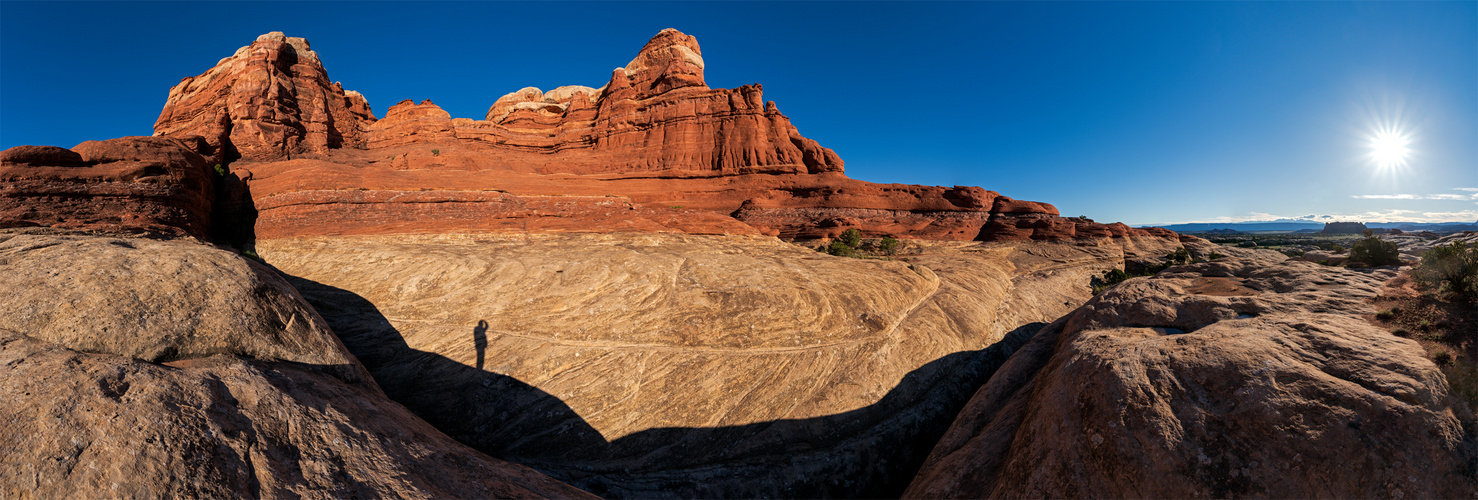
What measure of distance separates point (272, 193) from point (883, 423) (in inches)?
1137

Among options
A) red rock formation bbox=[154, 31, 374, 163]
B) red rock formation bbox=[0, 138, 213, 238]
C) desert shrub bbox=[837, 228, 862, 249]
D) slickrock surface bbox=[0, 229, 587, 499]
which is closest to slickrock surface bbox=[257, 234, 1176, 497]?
slickrock surface bbox=[0, 229, 587, 499]

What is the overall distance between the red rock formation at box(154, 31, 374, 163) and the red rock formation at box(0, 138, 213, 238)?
21.0 meters

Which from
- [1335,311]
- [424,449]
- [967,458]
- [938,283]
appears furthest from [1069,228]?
[424,449]

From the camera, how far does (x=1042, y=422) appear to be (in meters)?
5.62

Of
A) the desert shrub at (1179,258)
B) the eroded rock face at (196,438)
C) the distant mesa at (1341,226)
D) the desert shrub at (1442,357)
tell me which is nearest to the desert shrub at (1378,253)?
the desert shrub at (1442,357)

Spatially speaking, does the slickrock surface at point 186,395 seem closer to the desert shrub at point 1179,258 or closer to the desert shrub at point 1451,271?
the desert shrub at point 1451,271

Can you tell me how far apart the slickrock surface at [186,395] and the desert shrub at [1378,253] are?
45.7ft

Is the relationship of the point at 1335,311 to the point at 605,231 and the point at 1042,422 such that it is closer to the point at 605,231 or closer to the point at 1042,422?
the point at 1042,422

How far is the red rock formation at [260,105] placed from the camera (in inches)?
1357

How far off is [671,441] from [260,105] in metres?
49.3

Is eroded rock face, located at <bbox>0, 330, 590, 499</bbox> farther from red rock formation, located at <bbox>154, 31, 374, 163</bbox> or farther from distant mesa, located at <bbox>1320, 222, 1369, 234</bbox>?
distant mesa, located at <bbox>1320, 222, 1369, 234</bbox>

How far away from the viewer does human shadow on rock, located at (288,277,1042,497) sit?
8.27 meters

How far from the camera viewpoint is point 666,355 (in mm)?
11031

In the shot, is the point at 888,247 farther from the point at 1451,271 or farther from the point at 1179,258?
the point at 1451,271
